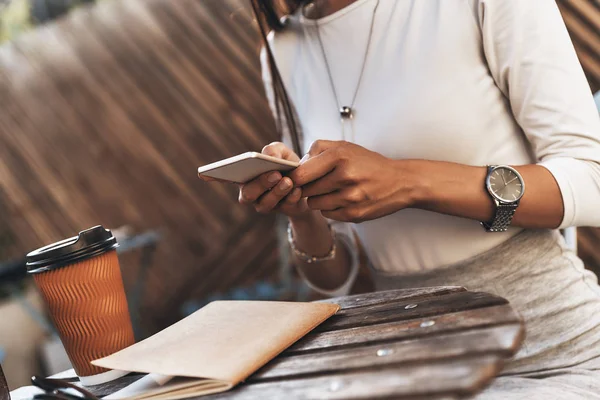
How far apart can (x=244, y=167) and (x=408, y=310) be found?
10.1 inches

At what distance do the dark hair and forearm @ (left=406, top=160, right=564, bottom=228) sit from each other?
0.45 metres

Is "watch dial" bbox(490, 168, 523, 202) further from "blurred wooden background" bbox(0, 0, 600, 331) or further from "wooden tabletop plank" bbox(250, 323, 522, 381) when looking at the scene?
"blurred wooden background" bbox(0, 0, 600, 331)

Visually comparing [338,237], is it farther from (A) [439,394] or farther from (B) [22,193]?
(B) [22,193]

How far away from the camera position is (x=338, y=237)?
1.23 meters

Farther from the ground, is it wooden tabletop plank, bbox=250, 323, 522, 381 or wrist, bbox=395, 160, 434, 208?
wrist, bbox=395, 160, 434, 208

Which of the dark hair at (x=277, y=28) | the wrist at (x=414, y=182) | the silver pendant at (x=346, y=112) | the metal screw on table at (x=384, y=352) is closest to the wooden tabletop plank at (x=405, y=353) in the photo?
the metal screw on table at (x=384, y=352)

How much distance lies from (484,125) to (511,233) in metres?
0.18

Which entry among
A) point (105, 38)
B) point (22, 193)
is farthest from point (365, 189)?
point (22, 193)

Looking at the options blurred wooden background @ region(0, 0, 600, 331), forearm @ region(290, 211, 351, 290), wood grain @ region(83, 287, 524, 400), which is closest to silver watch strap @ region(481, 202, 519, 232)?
wood grain @ region(83, 287, 524, 400)

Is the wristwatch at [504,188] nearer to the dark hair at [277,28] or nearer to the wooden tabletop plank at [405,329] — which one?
the wooden tabletop plank at [405,329]

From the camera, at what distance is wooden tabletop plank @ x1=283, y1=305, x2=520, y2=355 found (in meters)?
0.55

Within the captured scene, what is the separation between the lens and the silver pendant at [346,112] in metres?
1.11

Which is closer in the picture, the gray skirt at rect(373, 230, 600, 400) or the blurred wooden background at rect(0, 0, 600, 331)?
the gray skirt at rect(373, 230, 600, 400)

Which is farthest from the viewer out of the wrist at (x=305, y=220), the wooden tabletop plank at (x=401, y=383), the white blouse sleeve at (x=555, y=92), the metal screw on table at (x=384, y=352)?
the wrist at (x=305, y=220)
